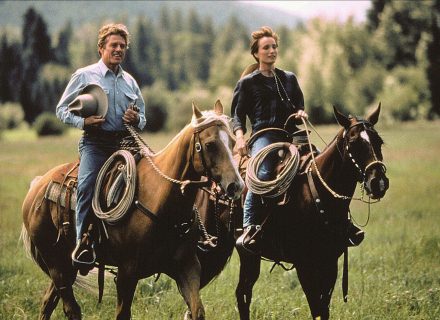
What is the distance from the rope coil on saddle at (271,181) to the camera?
26.6 ft

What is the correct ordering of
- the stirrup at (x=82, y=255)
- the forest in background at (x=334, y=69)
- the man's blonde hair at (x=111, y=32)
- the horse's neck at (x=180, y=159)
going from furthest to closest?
the forest in background at (x=334, y=69), the man's blonde hair at (x=111, y=32), the stirrup at (x=82, y=255), the horse's neck at (x=180, y=159)

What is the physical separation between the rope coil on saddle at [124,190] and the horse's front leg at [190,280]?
71 centimetres

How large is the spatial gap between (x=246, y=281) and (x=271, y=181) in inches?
56.3

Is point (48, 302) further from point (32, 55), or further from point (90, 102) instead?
point (32, 55)

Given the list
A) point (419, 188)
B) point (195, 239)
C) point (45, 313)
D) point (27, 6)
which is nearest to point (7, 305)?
point (45, 313)

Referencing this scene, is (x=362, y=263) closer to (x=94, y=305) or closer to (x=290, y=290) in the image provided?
(x=290, y=290)

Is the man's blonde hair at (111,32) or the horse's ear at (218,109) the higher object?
the man's blonde hair at (111,32)

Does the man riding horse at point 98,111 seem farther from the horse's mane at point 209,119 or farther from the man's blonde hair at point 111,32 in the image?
the horse's mane at point 209,119

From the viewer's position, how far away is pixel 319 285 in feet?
25.7

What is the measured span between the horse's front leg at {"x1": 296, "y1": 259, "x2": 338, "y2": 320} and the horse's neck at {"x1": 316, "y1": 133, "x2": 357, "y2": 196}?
82 centimetres

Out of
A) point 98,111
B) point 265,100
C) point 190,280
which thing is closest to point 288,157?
point 265,100

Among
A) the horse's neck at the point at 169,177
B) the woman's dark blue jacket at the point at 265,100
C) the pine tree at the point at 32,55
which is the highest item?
the pine tree at the point at 32,55

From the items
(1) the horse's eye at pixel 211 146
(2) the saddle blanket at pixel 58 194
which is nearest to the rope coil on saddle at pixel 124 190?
(2) the saddle blanket at pixel 58 194

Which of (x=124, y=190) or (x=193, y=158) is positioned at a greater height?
(x=193, y=158)
